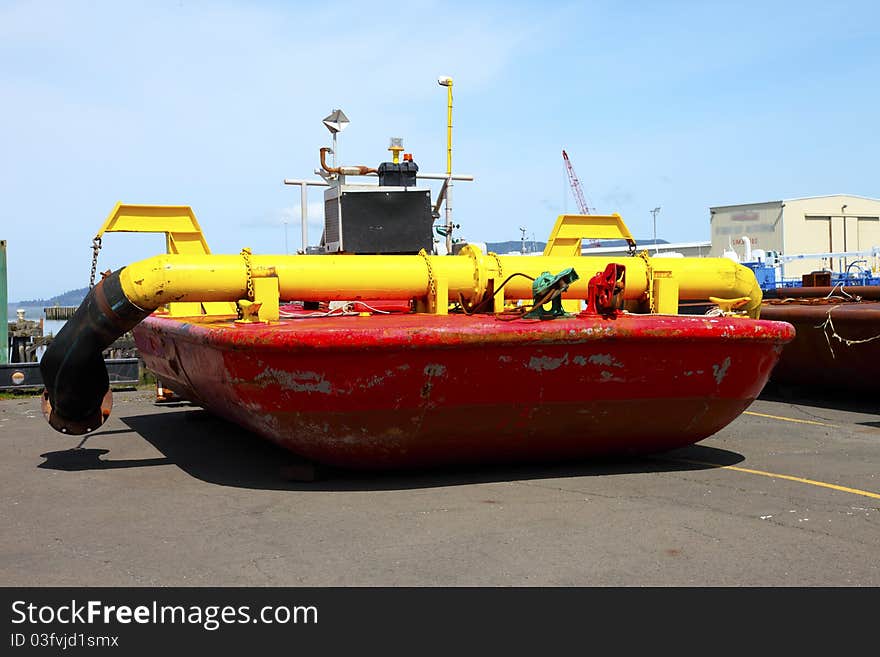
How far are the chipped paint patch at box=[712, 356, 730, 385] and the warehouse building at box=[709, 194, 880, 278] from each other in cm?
4064

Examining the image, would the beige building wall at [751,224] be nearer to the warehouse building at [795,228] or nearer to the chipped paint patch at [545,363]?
the warehouse building at [795,228]

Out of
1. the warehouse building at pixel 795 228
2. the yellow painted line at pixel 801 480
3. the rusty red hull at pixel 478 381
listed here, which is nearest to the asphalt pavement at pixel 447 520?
the yellow painted line at pixel 801 480

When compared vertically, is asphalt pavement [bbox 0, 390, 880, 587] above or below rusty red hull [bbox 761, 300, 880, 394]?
below

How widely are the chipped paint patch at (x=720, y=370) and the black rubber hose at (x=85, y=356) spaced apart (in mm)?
3390

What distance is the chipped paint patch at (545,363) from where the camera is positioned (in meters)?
5.57

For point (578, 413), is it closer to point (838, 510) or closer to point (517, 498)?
point (517, 498)

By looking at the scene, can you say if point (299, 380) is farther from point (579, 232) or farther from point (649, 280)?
point (579, 232)

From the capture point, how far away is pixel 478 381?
18.2ft

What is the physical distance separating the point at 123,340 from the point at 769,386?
10.8 meters

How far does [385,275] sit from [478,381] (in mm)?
1191

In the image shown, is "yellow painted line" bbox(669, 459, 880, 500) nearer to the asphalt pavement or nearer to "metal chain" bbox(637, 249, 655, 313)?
the asphalt pavement

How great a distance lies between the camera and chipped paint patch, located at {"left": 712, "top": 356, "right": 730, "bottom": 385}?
234 inches

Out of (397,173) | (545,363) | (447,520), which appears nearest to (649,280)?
(545,363)

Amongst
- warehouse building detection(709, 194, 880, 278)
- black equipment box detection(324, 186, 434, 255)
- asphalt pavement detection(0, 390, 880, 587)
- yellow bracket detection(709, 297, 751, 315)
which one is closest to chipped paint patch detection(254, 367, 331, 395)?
asphalt pavement detection(0, 390, 880, 587)
